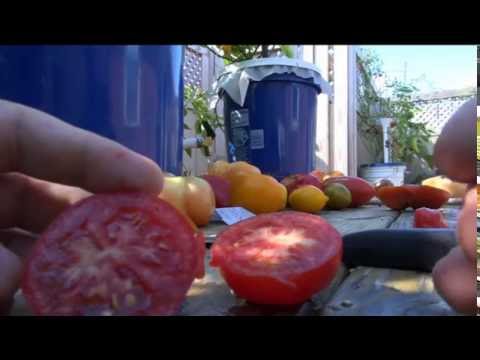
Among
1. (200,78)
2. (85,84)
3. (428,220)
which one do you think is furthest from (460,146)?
(200,78)

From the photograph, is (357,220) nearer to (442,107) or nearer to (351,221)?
(351,221)

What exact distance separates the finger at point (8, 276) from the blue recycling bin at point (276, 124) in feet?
5.26

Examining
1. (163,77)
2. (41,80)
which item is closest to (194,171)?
(163,77)

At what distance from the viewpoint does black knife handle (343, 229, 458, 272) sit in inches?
25.5

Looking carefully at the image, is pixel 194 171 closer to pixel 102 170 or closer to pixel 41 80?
pixel 41 80

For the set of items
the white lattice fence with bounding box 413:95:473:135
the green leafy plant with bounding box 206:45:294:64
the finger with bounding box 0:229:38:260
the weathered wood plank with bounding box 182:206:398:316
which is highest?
the green leafy plant with bounding box 206:45:294:64

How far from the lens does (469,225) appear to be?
0.43 metres

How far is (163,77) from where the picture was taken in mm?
1110

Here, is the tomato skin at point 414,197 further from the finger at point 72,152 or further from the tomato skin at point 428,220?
the finger at point 72,152

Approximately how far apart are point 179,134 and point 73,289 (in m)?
0.82

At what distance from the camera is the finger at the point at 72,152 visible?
0.49 metres

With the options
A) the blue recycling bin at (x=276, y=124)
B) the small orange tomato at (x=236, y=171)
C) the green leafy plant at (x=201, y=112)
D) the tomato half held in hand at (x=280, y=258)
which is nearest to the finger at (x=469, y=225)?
the tomato half held in hand at (x=280, y=258)

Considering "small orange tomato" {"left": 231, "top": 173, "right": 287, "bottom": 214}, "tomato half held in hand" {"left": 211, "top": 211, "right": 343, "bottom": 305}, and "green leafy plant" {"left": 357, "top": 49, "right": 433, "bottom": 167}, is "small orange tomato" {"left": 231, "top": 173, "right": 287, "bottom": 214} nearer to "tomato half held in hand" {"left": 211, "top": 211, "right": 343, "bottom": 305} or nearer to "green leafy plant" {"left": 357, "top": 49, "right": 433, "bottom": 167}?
"tomato half held in hand" {"left": 211, "top": 211, "right": 343, "bottom": 305}

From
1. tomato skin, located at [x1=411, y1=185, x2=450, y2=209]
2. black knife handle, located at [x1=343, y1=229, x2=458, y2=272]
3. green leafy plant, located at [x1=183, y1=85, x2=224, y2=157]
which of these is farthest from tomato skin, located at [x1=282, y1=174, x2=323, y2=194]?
black knife handle, located at [x1=343, y1=229, x2=458, y2=272]
